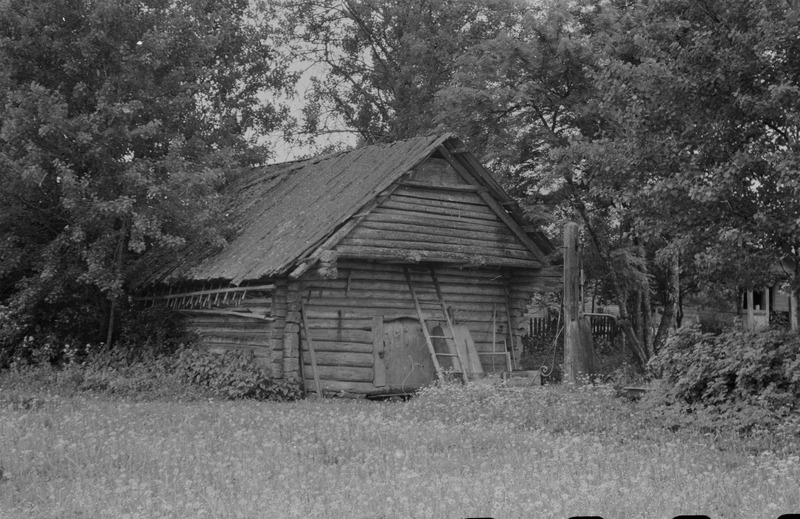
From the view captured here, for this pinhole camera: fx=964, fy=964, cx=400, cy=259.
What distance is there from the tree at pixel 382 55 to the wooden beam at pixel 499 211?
1220 centimetres

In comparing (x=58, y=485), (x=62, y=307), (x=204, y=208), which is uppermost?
(x=204, y=208)

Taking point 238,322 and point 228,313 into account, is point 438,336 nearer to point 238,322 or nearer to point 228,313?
point 238,322

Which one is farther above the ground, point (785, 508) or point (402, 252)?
point (402, 252)

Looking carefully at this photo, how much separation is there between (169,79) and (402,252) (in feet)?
27.8

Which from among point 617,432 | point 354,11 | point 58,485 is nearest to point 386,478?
point 58,485

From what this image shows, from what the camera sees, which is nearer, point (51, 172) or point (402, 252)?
point (402, 252)

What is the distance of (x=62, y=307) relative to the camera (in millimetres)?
25109

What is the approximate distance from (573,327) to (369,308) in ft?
18.6

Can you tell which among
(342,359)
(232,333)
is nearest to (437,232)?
(342,359)

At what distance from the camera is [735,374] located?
47.4 ft

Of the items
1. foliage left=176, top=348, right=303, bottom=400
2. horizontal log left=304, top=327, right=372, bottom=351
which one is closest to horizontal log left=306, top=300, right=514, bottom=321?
horizontal log left=304, top=327, right=372, bottom=351

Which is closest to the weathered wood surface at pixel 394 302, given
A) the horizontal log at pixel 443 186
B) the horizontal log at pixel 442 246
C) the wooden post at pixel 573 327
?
the horizontal log at pixel 442 246

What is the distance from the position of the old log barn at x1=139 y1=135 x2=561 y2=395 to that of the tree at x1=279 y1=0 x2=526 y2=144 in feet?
39.5

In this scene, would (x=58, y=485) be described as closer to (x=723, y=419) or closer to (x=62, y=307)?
(x=723, y=419)
